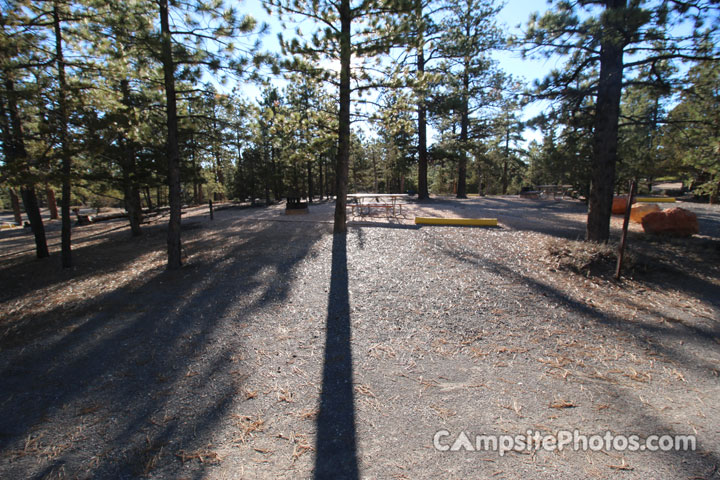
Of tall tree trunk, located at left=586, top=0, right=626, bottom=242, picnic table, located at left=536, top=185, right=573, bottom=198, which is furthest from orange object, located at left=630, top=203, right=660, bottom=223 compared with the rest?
picnic table, located at left=536, top=185, right=573, bottom=198

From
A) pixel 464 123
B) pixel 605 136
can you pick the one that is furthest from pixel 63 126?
pixel 464 123

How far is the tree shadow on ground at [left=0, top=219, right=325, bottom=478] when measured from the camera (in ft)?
7.29

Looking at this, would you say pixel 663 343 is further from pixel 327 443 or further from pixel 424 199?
pixel 424 199

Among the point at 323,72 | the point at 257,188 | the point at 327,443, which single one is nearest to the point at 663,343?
the point at 327,443

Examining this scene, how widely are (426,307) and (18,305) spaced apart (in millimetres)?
7619

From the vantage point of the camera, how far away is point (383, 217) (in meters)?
12.5

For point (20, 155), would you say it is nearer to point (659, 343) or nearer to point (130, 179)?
point (130, 179)

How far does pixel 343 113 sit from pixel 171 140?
4483mm

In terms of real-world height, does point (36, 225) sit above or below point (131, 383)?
above

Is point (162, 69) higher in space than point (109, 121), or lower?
higher

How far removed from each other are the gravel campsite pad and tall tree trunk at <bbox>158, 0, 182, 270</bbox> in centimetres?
78

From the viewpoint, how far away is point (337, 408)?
2.65 m

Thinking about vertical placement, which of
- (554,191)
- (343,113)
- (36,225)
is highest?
(343,113)

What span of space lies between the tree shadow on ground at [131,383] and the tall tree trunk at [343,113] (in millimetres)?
4230
